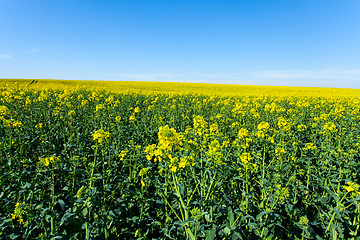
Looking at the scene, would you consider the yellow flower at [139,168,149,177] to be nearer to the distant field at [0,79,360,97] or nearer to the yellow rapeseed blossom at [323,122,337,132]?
the yellow rapeseed blossom at [323,122,337,132]

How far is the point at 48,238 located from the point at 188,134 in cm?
306

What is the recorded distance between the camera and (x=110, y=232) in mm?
2904

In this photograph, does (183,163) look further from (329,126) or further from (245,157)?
(329,126)

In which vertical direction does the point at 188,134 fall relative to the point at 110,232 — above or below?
above

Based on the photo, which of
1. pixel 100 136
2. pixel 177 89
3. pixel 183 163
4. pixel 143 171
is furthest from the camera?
pixel 177 89

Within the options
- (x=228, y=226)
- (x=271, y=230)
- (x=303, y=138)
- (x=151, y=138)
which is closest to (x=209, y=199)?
(x=228, y=226)

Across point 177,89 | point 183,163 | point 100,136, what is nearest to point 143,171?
point 183,163

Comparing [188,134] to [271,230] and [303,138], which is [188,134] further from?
[303,138]

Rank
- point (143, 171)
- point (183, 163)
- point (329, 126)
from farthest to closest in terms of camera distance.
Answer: point (329, 126), point (143, 171), point (183, 163)

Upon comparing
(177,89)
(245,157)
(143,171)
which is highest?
(177,89)

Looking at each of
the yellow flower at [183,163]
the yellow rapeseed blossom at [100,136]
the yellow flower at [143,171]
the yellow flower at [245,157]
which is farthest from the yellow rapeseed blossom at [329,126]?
the yellow rapeseed blossom at [100,136]

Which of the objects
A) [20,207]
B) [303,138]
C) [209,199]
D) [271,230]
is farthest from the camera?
[303,138]

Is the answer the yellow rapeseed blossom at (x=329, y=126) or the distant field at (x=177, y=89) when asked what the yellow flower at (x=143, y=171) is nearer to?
the yellow rapeseed blossom at (x=329, y=126)

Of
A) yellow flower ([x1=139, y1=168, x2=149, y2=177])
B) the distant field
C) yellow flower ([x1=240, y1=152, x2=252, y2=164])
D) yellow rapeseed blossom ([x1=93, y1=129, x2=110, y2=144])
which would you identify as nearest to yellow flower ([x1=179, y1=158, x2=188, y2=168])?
yellow flower ([x1=139, y1=168, x2=149, y2=177])
